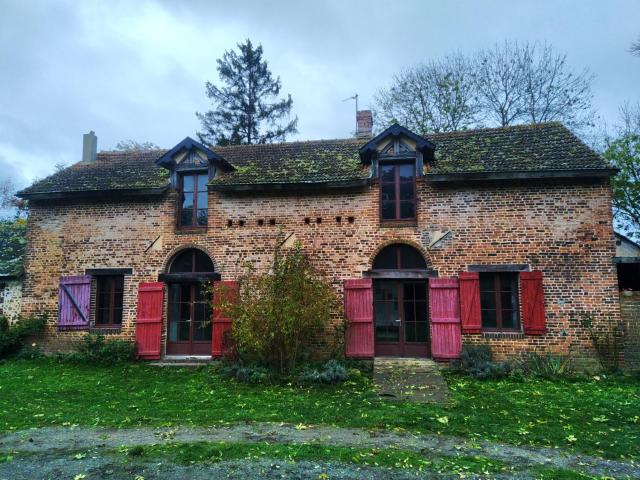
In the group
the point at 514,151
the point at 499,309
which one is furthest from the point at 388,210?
the point at 514,151

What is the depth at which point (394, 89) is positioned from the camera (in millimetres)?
23641

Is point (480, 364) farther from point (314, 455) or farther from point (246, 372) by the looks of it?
point (314, 455)

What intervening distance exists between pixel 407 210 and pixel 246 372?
19.7ft

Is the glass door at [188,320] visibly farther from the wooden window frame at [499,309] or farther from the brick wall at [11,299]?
the wooden window frame at [499,309]

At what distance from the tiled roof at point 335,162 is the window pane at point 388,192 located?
64cm

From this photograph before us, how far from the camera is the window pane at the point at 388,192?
468 inches

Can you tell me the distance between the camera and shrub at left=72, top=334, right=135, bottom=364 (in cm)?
1164

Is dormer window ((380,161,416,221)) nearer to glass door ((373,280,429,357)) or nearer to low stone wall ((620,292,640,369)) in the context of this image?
glass door ((373,280,429,357))

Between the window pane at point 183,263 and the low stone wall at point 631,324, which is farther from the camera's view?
the window pane at point 183,263

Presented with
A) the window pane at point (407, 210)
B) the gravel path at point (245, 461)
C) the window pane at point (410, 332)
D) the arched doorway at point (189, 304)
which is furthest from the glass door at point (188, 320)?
the window pane at point (407, 210)

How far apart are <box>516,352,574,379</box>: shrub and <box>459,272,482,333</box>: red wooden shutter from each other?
4.08 feet

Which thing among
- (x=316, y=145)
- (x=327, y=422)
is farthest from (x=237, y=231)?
(x=327, y=422)

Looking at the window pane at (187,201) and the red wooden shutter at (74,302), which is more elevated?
the window pane at (187,201)

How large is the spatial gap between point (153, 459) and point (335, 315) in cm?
653
